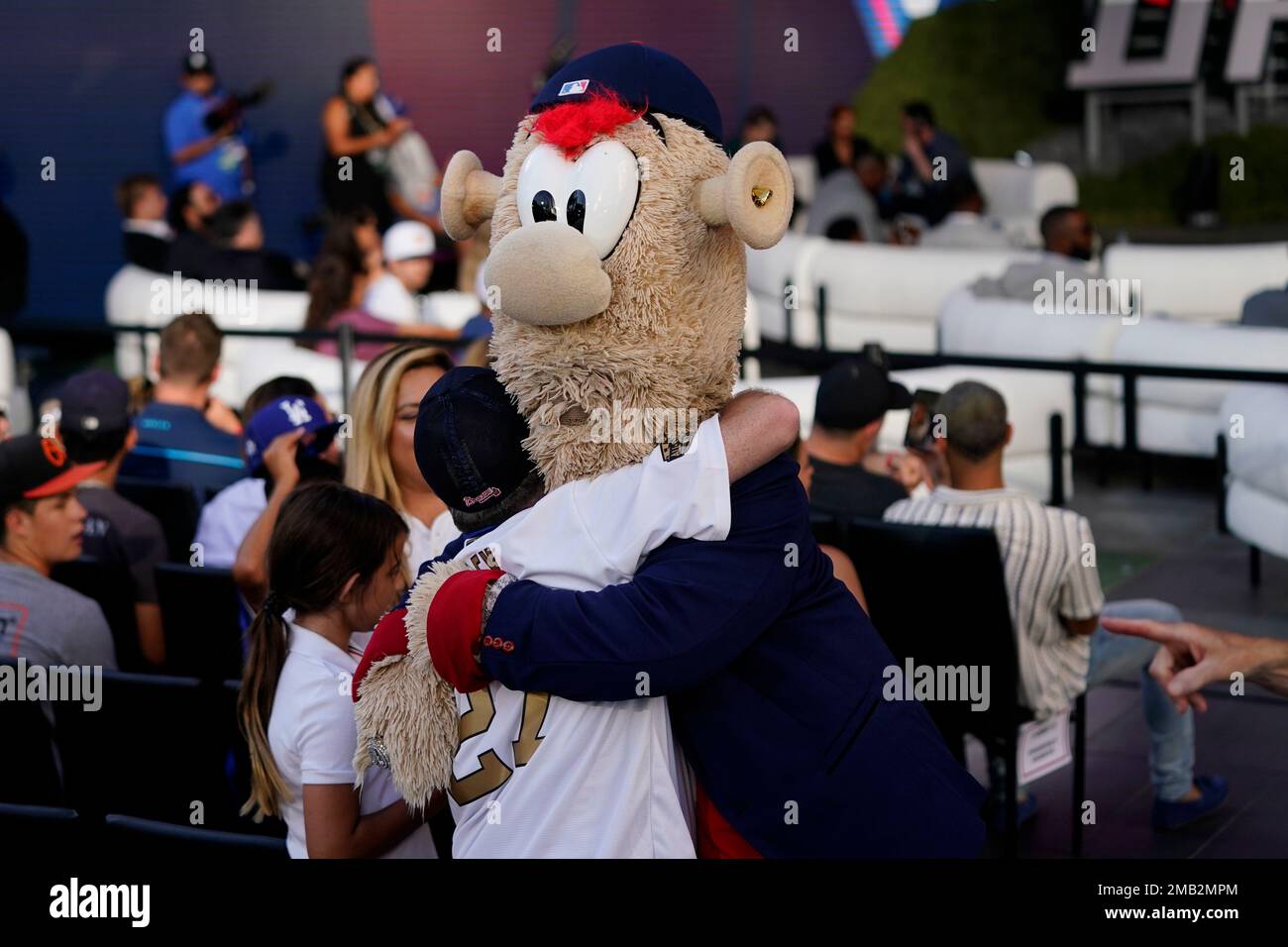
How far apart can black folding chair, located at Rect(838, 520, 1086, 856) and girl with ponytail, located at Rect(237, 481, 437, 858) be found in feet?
4.30

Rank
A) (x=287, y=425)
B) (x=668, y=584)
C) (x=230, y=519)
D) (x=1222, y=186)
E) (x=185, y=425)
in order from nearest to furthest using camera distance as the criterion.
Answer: (x=668, y=584) → (x=287, y=425) → (x=230, y=519) → (x=185, y=425) → (x=1222, y=186)

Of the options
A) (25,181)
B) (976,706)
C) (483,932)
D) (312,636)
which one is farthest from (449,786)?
(25,181)

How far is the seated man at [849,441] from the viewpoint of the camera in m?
4.03

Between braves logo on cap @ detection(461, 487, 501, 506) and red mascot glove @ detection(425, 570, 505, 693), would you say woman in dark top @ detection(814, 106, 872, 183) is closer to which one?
braves logo on cap @ detection(461, 487, 501, 506)

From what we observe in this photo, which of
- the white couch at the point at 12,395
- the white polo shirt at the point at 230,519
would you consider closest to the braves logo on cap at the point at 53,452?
the white polo shirt at the point at 230,519

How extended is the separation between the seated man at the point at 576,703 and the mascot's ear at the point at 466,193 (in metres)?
0.36

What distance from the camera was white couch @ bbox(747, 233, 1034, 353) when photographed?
8.55 meters

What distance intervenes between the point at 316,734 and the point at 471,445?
681 mm

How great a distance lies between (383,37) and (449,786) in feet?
36.4

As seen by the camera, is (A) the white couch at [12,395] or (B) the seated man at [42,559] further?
(A) the white couch at [12,395]

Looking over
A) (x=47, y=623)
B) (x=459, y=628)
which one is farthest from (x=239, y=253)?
(x=459, y=628)

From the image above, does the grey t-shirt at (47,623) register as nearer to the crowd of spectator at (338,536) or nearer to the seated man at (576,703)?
the crowd of spectator at (338,536)

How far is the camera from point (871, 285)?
8.92 m

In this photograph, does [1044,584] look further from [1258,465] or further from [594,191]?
[1258,465]
